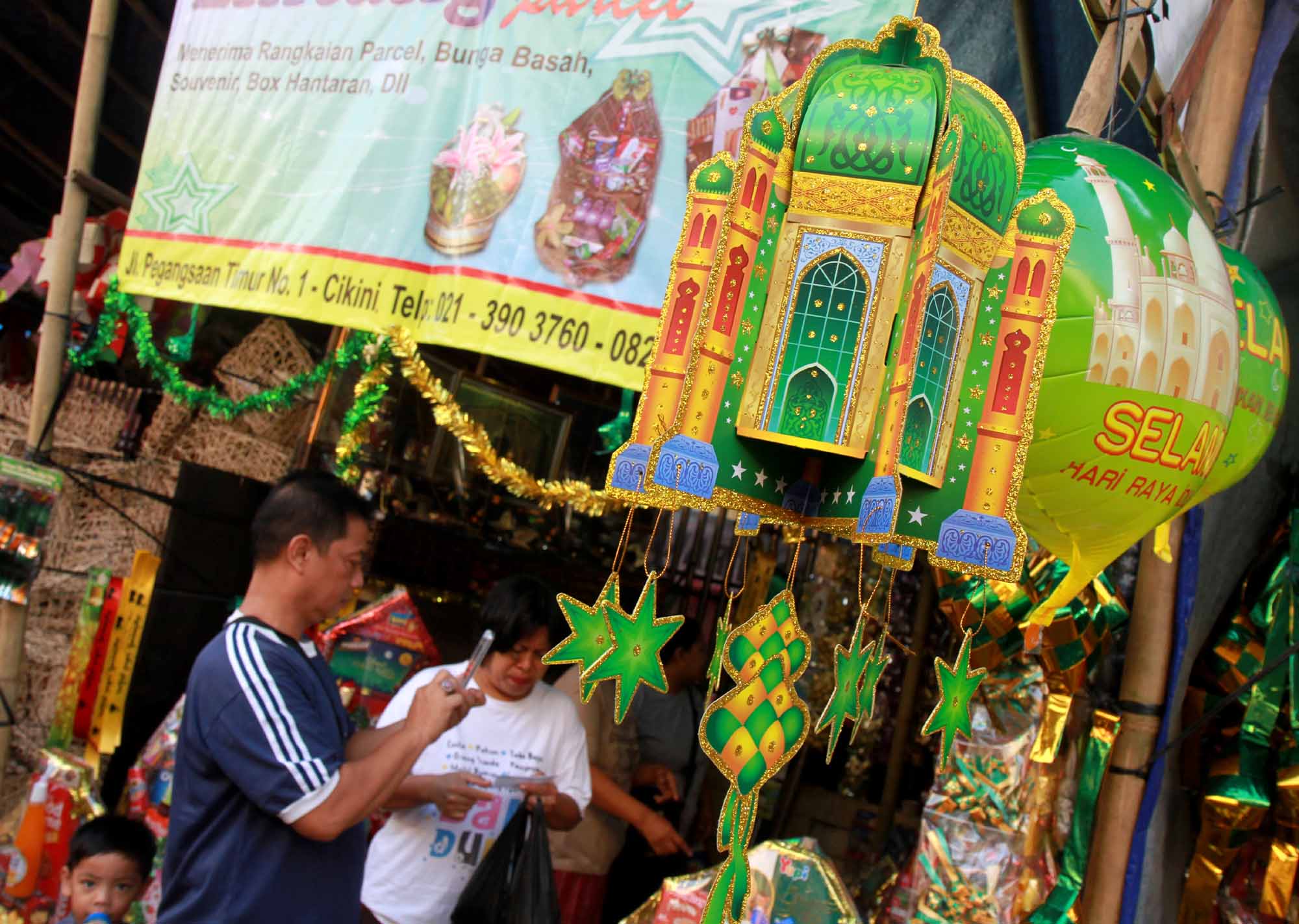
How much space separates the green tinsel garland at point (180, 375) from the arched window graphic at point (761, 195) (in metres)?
2.32

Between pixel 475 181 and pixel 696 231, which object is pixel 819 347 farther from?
pixel 475 181

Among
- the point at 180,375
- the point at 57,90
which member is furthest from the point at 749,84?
the point at 57,90

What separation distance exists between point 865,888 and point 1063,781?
97cm

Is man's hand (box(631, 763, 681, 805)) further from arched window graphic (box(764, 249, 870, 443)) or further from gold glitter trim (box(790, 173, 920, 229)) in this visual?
gold glitter trim (box(790, 173, 920, 229))

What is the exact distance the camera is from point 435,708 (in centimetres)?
198

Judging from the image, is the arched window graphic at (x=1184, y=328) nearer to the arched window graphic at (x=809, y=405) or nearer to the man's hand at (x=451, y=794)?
the arched window graphic at (x=809, y=405)

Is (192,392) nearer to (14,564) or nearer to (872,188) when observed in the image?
(14,564)

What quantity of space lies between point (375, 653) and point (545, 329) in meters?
1.26

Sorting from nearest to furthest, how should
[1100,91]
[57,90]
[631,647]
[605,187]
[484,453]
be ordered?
[631,647] < [1100,91] < [605,187] < [484,453] < [57,90]

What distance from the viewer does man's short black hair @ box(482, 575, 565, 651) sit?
262 centimetres

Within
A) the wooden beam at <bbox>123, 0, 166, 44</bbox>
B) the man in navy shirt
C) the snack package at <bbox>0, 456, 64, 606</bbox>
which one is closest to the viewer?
the man in navy shirt

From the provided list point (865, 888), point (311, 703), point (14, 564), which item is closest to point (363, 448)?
point (14, 564)

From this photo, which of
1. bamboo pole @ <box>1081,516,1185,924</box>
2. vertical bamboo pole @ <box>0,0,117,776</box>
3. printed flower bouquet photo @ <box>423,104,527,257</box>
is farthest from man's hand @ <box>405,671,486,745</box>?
vertical bamboo pole @ <box>0,0,117,776</box>

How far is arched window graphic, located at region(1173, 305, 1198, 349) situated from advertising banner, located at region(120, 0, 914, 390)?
116 cm
